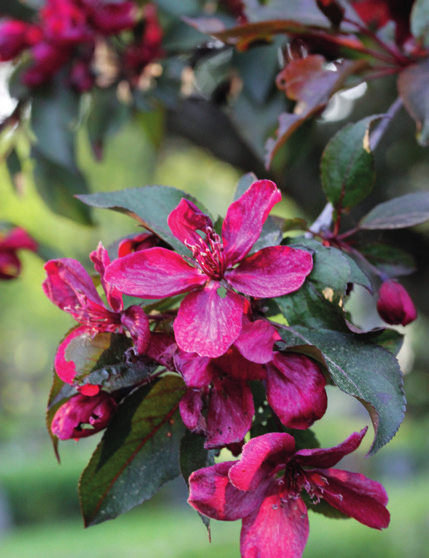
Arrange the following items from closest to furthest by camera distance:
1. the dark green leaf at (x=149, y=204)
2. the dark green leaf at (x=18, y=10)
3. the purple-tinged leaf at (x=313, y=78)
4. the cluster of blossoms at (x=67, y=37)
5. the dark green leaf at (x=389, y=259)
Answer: the dark green leaf at (x=149, y=204) → the dark green leaf at (x=389, y=259) → the purple-tinged leaf at (x=313, y=78) → the cluster of blossoms at (x=67, y=37) → the dark green leaf at (x=18, y=10)

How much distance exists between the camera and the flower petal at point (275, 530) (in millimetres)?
505

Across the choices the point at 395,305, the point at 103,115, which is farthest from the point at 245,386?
the point at 103,115

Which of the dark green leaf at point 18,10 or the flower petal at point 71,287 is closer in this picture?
the flower petal at point 71,287

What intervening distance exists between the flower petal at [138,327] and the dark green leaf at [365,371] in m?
0.12

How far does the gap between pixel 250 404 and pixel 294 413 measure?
0.12 feet

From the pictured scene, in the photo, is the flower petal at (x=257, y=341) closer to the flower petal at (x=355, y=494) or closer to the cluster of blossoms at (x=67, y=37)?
the flower petal at (x=355, y=494)

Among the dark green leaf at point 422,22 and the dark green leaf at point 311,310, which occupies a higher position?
the dark green leaf at point 422,22

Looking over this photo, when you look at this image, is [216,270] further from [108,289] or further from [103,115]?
[103,115]

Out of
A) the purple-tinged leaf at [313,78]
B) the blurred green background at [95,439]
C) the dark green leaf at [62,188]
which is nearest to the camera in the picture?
the purple-tinged leaf at [313,78]

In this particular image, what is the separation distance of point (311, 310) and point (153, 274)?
144 millimetres

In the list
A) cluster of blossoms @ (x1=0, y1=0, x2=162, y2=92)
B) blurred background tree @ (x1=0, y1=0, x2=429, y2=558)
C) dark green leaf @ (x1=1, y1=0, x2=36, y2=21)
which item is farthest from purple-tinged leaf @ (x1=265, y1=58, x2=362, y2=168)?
dark green leaf @ (x1=1, y1=0, x2=36, y2=21)

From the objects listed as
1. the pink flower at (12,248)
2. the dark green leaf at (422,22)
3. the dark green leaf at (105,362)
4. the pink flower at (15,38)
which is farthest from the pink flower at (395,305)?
the pink flower at (15,38)

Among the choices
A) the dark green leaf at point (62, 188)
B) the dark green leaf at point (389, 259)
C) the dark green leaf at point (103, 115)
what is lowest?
the dark green leaf at point (62, 188)

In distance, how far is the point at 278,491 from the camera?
526 millimetres
